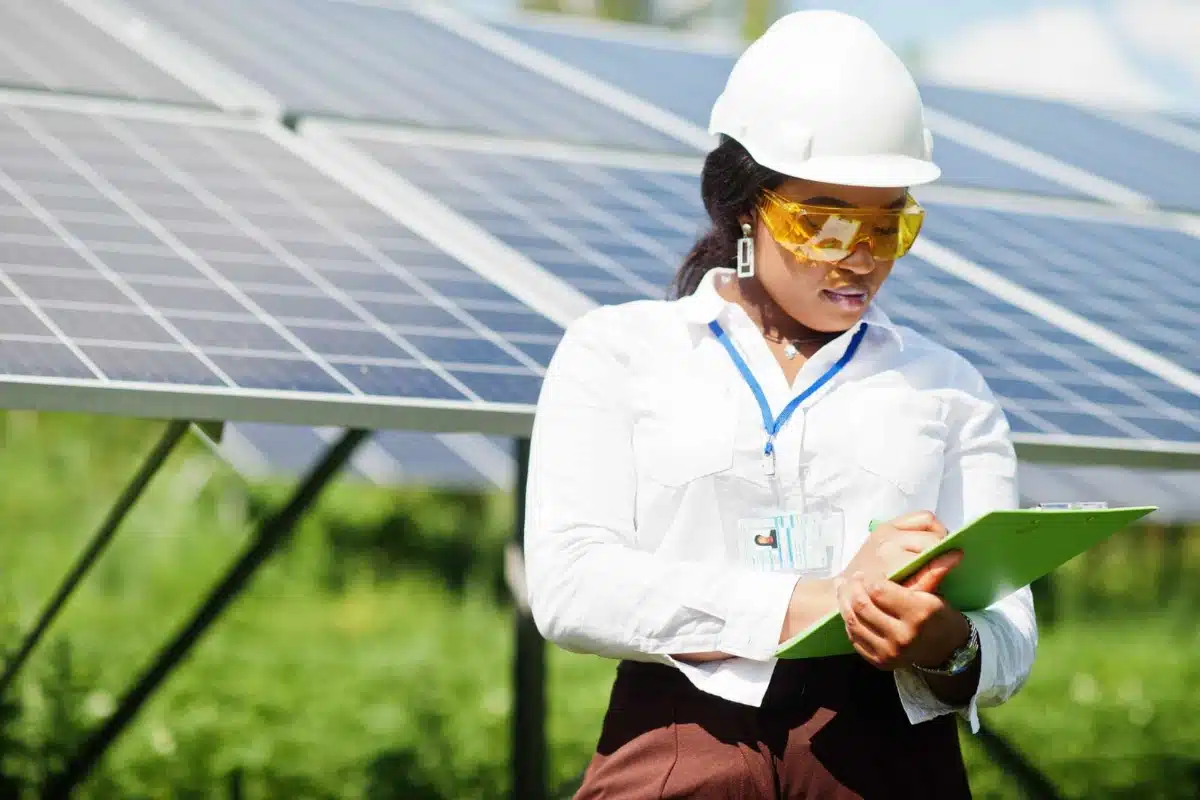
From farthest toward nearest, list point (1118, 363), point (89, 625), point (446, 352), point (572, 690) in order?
point (89, 625), point (572, 690), point (1118, 363), point (446, 352)

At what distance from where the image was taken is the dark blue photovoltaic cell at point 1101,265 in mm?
4938

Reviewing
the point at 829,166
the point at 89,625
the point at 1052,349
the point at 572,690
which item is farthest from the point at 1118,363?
the point at 89,625

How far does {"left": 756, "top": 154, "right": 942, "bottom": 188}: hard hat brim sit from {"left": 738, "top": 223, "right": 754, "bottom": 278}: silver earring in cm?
13

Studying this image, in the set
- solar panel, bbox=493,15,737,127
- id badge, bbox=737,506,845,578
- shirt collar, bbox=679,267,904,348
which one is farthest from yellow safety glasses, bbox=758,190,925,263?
solar panel, bbox=493,15,737,127

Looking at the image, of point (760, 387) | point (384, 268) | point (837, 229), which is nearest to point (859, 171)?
point (837, 229)

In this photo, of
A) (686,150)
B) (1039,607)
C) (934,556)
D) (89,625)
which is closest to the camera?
(934,556)

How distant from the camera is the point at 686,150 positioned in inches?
235

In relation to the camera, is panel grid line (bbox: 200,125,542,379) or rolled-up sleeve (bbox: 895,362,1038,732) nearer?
rolled-up sleeve (bbox: 895,362,1038,732)

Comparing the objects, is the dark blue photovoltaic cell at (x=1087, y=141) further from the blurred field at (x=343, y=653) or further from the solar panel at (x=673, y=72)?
the blurred field at (x=343, y=653)

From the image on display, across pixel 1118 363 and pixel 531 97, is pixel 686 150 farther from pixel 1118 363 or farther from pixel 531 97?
pixel 1118 363

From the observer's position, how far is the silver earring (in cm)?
270

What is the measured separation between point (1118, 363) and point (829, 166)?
2.19 m

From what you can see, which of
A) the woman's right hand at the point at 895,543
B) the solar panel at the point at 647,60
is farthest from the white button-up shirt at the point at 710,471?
the solar panel at the point at 647,60

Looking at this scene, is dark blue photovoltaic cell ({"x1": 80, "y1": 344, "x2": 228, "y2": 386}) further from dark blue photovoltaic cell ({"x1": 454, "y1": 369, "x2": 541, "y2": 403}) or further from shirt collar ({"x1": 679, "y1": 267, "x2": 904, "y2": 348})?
shirt collar ({"x1": 679, "y1": 267, "x2": 904, "y2": 348})
